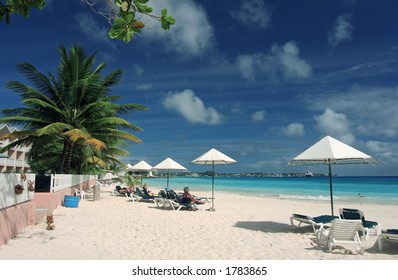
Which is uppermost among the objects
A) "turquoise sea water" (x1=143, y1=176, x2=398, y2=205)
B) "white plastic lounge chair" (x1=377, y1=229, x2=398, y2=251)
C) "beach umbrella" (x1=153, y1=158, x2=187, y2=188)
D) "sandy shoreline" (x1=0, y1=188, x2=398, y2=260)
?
"beach umbrella" (x1=153, y1=158, x2=187, y2=188)

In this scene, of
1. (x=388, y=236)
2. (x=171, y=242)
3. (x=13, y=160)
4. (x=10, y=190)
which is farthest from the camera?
(x=13, y=160)

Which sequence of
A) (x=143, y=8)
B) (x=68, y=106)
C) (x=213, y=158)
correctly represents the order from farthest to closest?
(x=68, y=106) → (x=213, y=158) → (x=143, y=8)

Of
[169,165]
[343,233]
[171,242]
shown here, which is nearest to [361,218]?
[343,233]

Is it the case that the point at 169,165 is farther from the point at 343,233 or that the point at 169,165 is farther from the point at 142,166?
the point at 343,233

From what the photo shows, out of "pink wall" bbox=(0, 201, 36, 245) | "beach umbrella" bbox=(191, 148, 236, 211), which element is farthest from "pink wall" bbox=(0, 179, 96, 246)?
"beach umbrella" bbox=(191, 148, 236, 211)

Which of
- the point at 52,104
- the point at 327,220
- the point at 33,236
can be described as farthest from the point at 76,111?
the point at 327,220

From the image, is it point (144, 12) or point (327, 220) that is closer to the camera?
point (144, 12)

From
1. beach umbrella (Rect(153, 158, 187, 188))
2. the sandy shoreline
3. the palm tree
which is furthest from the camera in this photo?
beach umbrella (Rect(153, 158, 187, 188))

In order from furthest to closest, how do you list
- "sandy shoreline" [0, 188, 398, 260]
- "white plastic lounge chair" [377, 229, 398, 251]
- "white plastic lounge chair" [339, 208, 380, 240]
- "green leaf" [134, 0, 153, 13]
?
"white plastic lounge chair" [339, 208, 380, 240]
"white plastic lounge chair" [377, 229, 398, 251]
"sandy shoreline" [0, 188, 398, 260]
"green leaf" [134, 0, 153, 13]

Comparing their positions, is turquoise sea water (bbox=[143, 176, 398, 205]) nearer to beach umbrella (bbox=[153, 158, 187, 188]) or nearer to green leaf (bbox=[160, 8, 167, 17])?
beach umbrella (bbox=[153, 158, 187, 188])

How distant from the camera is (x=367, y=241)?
23.6 ft

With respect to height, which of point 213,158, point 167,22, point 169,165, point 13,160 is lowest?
point 169,165

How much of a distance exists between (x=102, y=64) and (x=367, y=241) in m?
14.8
